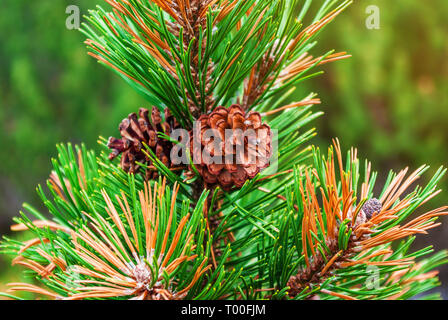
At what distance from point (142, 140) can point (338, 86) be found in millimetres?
2158

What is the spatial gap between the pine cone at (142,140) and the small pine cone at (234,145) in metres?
0.04

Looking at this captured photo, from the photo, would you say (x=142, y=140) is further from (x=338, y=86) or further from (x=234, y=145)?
(x=338, y=86)

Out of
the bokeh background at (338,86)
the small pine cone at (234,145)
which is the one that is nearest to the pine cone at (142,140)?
the small pine cone at (234,145)

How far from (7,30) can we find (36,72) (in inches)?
9.4

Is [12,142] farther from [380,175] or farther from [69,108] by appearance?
[380,175]

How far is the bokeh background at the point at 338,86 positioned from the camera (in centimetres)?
205

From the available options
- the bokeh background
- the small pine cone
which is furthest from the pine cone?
the bokeh background

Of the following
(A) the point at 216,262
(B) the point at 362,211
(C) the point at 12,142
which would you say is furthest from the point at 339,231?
(C) the point at 12,142

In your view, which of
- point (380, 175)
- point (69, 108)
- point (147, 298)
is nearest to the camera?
point (147, 298)

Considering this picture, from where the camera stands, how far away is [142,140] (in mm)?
382

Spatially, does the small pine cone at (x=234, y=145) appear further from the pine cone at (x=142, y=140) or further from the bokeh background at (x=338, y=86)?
the bokeh background at (x=338, y=86)

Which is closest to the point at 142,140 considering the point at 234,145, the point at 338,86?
the point at 234,145

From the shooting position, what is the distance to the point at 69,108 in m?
2.12
